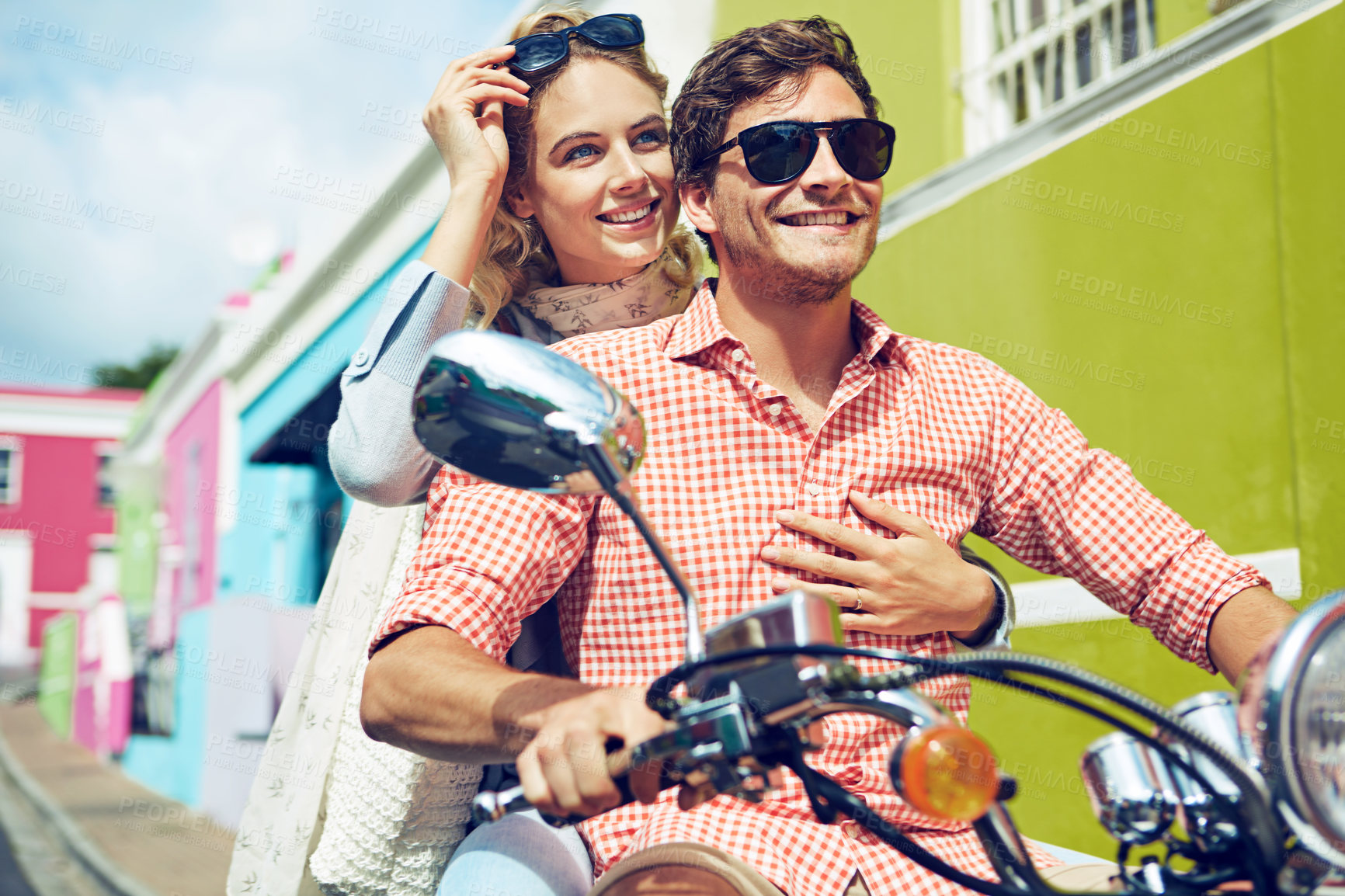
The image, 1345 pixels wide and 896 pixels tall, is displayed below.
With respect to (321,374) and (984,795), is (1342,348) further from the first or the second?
(321,374)

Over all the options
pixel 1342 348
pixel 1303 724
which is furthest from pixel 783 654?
pixel 1342 348

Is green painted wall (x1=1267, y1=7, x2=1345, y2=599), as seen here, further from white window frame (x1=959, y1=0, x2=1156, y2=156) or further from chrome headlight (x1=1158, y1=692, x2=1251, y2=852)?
chrome headlight (x1=1158, y1=692, x2=1251, y2=852)

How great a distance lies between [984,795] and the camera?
35.4 inches

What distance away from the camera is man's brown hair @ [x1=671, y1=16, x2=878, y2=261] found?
1958 mm

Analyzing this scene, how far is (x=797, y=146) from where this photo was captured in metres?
1.87

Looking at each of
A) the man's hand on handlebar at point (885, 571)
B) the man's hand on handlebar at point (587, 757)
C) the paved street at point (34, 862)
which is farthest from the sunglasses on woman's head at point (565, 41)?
the paved street at point (34, 862)

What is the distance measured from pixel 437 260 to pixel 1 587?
119ft

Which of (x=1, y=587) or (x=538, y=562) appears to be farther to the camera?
(x=1, y=587)

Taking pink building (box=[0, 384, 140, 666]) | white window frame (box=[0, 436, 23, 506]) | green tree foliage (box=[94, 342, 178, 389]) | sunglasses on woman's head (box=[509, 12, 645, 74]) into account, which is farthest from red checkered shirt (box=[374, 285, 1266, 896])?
green tree foliage (box=[94, 342, 178, 389])

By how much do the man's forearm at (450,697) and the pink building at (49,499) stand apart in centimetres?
3432

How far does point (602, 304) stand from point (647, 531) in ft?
4.76

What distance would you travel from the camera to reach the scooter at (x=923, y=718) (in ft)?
2.95

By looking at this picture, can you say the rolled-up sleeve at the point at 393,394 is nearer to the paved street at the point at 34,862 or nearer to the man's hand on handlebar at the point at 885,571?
the man's hand on handlebar at the point at 885,571

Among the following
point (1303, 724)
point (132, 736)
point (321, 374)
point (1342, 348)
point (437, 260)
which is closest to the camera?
point (1303, 724)
